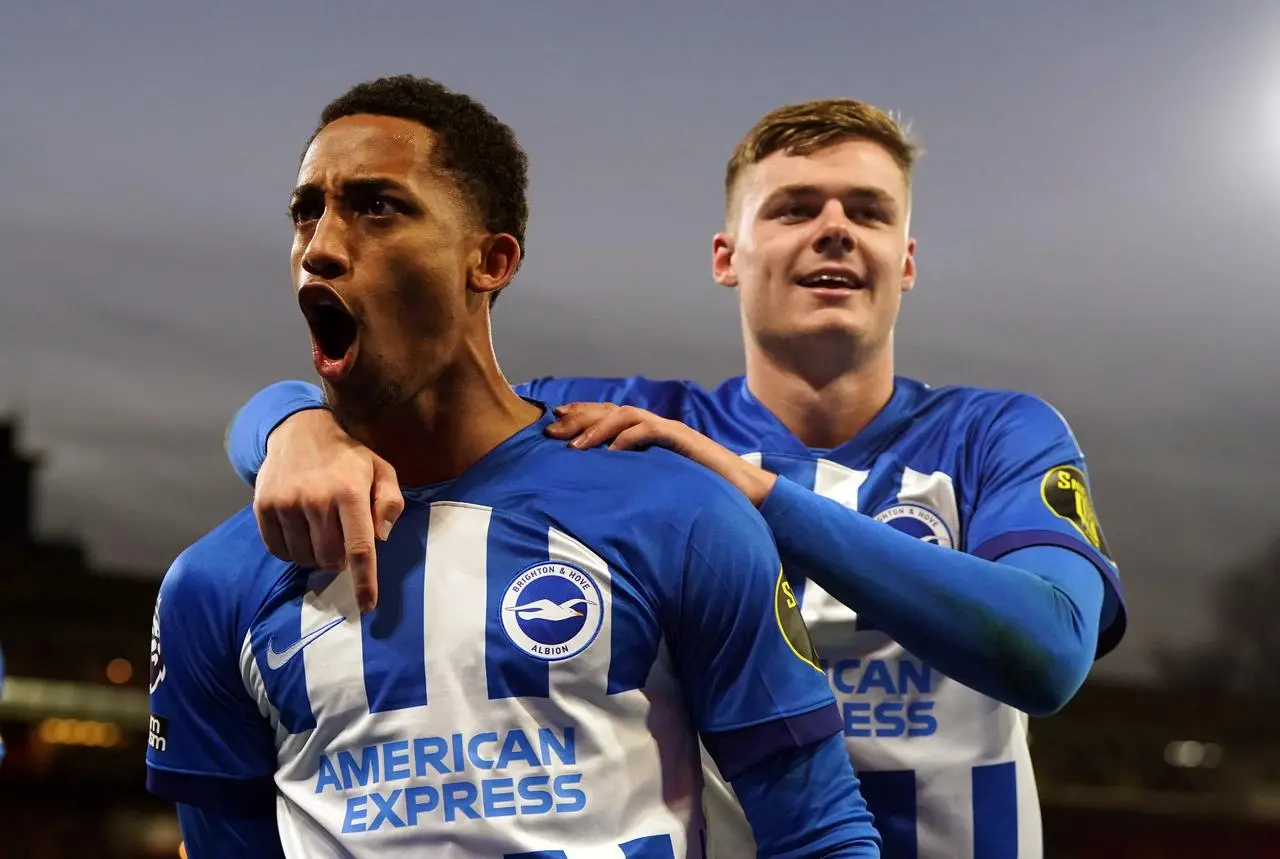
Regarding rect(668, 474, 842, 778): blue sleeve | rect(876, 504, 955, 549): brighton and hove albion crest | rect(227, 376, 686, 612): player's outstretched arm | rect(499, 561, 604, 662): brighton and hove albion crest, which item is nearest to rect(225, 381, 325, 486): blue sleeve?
rect(227, 376, 686, 612): player's outstretched arm

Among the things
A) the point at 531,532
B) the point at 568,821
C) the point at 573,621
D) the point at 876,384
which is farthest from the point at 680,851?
the point at 876,384

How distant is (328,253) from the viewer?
1513mm

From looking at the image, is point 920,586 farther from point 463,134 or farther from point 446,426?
point 463,134

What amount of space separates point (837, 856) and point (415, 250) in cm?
79

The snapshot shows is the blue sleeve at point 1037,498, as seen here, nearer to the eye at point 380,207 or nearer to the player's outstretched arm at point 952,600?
the player's outstretched arm at point 952,600

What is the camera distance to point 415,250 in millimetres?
1549

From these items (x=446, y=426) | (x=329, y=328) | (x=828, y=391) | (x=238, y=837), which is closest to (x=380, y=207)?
(x=329, y=328)

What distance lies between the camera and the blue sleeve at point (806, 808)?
1467mm

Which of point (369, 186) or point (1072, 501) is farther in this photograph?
point (1072, 501)

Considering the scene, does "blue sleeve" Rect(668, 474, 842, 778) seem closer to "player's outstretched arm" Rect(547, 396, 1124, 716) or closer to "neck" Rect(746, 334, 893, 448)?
"player's outstretched arm" Rect(547, 396, 1124, 716)

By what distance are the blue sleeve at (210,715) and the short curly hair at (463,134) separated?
506mm

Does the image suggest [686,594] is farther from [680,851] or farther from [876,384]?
[876,384]

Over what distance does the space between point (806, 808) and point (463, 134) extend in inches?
34.1

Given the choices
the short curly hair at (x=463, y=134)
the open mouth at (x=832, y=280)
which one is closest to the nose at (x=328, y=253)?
the short curly hair at (x=463, y=134)
